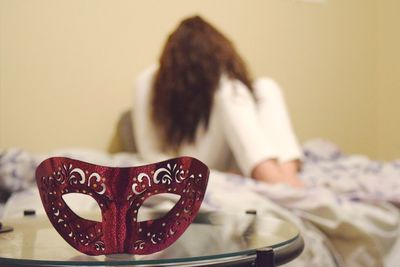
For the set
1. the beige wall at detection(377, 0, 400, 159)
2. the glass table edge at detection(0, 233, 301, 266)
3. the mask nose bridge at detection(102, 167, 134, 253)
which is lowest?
the beige wall at detection(377, 0, 400, 159)

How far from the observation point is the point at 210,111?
64.9 inches

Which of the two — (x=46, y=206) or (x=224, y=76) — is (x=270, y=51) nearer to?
(x=224, y=76)

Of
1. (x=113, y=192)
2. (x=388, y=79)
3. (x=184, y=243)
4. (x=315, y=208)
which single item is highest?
(x=113, y=192)

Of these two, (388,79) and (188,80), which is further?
(388,79)

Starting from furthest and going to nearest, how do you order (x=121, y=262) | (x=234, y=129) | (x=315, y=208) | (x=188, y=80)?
1. (x=188, y=80)
2. (x=234, y=129)
3. (x=315, y=208)
4. (x=121, y=262)

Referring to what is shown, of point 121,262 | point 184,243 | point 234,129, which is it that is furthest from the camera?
point 234,129

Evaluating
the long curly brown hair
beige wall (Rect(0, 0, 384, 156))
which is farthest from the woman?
beige wall (Rect(0, 0, 384, 156))

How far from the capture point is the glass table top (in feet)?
2.09

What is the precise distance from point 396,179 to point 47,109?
102 cm

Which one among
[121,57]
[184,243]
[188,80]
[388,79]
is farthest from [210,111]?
[388,79]

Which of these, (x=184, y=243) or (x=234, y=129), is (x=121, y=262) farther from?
(x=234, y=129)

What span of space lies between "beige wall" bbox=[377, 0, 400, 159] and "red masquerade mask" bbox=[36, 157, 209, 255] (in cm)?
237

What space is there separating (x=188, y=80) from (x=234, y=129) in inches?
9.2

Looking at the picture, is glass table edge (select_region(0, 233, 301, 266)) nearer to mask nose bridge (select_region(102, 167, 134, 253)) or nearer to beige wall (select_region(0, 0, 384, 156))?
mask nose bridge (select_region(102, 167, 134, 253))
